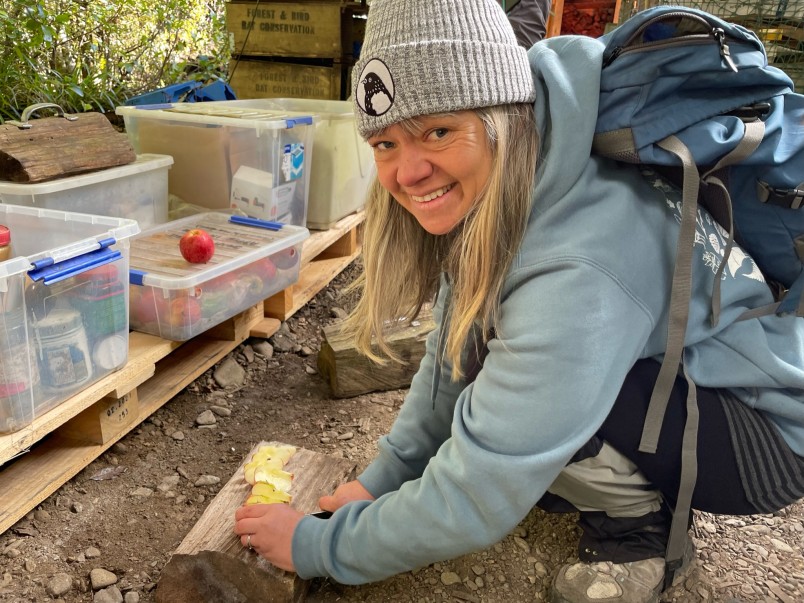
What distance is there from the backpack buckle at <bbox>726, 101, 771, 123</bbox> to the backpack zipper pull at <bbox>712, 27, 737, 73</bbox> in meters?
0.09

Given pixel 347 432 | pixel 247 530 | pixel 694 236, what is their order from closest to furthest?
pixel 694 236 → pixel 247 530 → pixel 347 432

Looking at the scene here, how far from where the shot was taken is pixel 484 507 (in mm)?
1062

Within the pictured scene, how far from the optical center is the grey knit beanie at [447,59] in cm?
100

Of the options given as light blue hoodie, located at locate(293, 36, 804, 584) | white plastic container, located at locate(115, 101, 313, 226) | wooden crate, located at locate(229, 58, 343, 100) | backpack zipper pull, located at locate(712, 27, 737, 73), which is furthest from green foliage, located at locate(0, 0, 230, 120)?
backpack zipper pull, located at locate(712, 27, 737, 73)

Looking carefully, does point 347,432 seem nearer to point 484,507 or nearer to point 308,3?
point 484,507

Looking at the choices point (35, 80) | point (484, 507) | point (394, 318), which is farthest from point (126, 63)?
point (484, 507)

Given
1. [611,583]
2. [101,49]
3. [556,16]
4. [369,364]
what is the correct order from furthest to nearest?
[556,16] → [101,49] → [369,364] → [611,583]

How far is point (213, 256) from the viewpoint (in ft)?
6.54

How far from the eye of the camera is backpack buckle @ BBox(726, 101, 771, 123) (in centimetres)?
100

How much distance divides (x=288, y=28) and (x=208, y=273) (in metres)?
2.47

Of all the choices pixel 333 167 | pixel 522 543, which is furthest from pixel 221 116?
pixel 522 543

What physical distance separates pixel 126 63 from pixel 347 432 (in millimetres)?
3128

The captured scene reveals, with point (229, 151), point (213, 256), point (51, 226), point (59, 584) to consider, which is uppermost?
point (229, 151)

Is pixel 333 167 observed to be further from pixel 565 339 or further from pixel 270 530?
pixel 565 339
